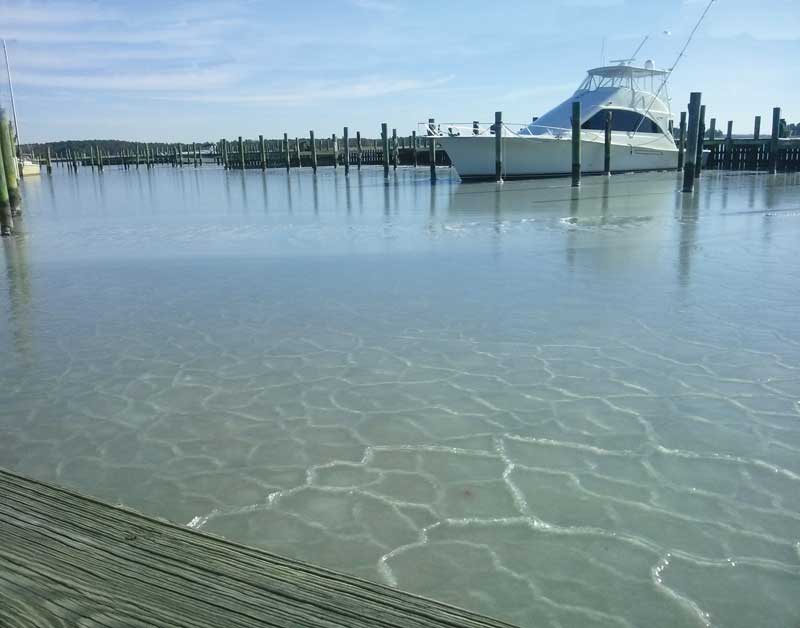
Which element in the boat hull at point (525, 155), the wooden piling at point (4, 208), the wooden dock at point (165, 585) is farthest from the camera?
the boat hull at point (525, 155)

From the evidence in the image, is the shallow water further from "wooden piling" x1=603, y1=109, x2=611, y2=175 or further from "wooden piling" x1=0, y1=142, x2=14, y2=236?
"wooden piling" x1=603, y1=109, x2=611, y2=175

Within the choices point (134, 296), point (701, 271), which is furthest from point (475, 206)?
point (134, 296)

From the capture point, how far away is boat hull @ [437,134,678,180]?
1179 inches

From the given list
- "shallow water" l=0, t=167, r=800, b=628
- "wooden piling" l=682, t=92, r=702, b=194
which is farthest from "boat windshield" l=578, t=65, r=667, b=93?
"shallow water" l=0, t=167, r=800, b=628

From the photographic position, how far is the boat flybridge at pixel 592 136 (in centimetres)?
3012

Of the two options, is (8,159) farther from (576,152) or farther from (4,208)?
(576,152)

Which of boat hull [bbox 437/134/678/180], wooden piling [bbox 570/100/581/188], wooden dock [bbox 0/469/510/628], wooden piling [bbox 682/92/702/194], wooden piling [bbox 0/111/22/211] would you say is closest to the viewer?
wooden dock [bbox 0/469/510/628]

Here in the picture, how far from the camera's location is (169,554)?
6.79 ft

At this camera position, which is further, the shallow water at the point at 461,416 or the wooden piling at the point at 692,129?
the wooden piling at the point at 692,129

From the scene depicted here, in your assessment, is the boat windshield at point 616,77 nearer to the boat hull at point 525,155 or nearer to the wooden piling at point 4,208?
the boat hull at point 525,155

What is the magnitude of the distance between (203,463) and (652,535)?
2.47 m

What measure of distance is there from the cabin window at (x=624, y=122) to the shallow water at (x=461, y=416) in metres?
23.1

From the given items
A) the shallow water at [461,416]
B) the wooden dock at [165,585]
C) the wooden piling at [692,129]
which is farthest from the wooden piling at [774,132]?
the wooden dock at [165,585]

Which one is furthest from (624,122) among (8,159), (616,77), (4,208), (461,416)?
(461,416)
